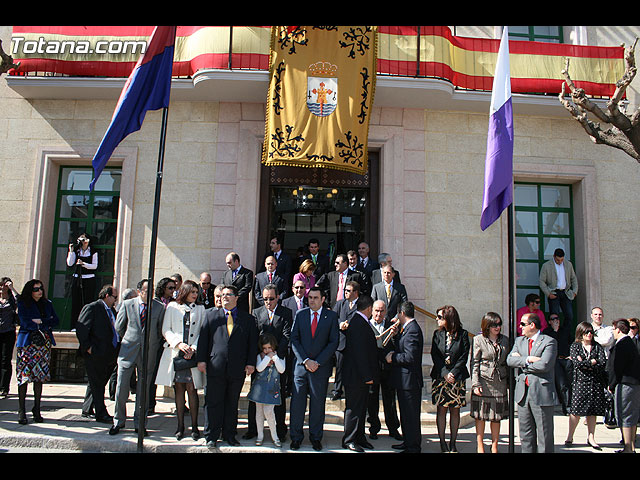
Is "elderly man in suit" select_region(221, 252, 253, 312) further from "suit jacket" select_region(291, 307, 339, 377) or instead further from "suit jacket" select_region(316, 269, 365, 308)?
"suit jacket" select_region(291, 307, 339, 377)

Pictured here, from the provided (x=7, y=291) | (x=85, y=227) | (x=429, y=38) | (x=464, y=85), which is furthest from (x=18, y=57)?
(x=464, y=85)

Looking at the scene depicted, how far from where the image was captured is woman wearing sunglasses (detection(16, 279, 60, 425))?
7.36 m

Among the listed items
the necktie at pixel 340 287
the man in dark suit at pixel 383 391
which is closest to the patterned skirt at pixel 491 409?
the man in dark suit at pixel 383 391

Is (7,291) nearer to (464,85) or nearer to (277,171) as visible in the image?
(277,171)

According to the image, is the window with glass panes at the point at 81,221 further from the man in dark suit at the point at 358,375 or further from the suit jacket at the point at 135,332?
the man in dark suit at the point at 358,375

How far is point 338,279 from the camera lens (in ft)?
30.0

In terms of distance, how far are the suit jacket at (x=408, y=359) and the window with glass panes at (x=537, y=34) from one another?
326 inches

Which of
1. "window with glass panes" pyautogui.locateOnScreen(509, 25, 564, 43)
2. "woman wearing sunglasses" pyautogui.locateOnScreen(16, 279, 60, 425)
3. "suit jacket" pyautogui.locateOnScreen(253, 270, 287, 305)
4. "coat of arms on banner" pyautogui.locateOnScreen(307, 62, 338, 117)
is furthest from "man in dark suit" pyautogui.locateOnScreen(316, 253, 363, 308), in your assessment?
"window with glass panes" pyautogui.locateOnScreen(509, 25, 564, 43)

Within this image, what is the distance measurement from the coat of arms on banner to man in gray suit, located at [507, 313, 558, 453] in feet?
17.8

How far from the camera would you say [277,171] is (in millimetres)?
11305

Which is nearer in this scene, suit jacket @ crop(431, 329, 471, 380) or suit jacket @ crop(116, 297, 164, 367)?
suit jacket @ crop(431, 329, 471, 380)

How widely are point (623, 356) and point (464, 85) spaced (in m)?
6.01

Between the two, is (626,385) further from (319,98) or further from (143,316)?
(319,98)

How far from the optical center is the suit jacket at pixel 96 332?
7396 mm
